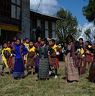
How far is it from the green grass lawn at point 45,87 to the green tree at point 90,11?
2740 cm

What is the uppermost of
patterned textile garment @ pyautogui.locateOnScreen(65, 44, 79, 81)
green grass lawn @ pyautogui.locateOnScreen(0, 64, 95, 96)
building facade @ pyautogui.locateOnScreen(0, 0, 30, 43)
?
building facade @ pyautogui.locateOnScreen(0, 0, 30, 43)

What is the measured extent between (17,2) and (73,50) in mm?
23453

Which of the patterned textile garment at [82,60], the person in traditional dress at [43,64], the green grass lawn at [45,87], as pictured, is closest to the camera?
the green grass lawn at [45,87]

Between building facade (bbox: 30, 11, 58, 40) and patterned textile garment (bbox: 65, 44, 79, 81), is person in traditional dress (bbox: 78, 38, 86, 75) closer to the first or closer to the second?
patterned textile garment (bbox: 65, 44, 79, 81)

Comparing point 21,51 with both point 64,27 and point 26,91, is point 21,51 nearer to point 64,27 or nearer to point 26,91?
point 26,91

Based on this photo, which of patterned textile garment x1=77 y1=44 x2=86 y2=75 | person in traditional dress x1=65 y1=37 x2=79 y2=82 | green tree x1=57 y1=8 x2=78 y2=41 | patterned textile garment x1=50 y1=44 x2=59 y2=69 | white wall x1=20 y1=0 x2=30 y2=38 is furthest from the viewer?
green tree x1=57 y1=8 x2=78 y2=41

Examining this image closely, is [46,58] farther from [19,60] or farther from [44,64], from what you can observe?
[19,60]

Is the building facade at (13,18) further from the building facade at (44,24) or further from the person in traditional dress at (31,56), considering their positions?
the person in traditional dress at (31,56)

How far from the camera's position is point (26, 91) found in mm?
12852

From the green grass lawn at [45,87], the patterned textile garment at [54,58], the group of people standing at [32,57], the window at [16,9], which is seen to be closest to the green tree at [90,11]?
the window at [16,9]

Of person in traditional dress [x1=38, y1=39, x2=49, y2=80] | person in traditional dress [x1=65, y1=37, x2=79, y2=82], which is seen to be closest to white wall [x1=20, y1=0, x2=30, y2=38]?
person in traditional dress [x1=38, y1=39, x2=49, y2=80]

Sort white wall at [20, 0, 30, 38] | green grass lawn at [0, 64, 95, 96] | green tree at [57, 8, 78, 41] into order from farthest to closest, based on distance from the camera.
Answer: green tree at [57, 8, 78, 41]
white wall at [20, 0, 30, 38]
green grass lawn at [0, 64, 95, 96]

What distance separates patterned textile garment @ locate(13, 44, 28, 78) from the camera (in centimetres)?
1637

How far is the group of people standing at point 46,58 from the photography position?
15.3 metres
